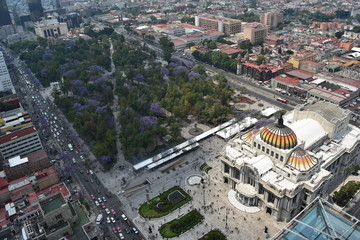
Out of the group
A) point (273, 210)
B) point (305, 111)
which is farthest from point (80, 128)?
point (305, 111)

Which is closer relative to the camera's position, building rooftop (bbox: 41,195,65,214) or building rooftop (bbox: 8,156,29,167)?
building rooftop (bbox: 41,195,65,214)

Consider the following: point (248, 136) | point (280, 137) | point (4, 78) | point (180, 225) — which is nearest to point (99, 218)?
point (180, 225)

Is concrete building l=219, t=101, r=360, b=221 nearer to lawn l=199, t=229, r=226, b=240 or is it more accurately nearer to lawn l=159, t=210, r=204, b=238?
lawn l=199, t=229, r=226, b=240

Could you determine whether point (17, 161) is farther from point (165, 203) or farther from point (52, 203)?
point (165, 203)

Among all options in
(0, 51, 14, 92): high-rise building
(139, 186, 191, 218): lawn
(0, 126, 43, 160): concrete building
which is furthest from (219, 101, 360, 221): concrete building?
(0, 51, 14, 92): high-rise building

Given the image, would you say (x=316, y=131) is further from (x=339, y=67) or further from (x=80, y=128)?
(x=339, y=67)

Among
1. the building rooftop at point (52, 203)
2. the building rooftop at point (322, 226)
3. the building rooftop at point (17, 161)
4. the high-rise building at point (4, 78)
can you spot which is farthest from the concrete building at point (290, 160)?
the high-rise building at point (4, 78)
